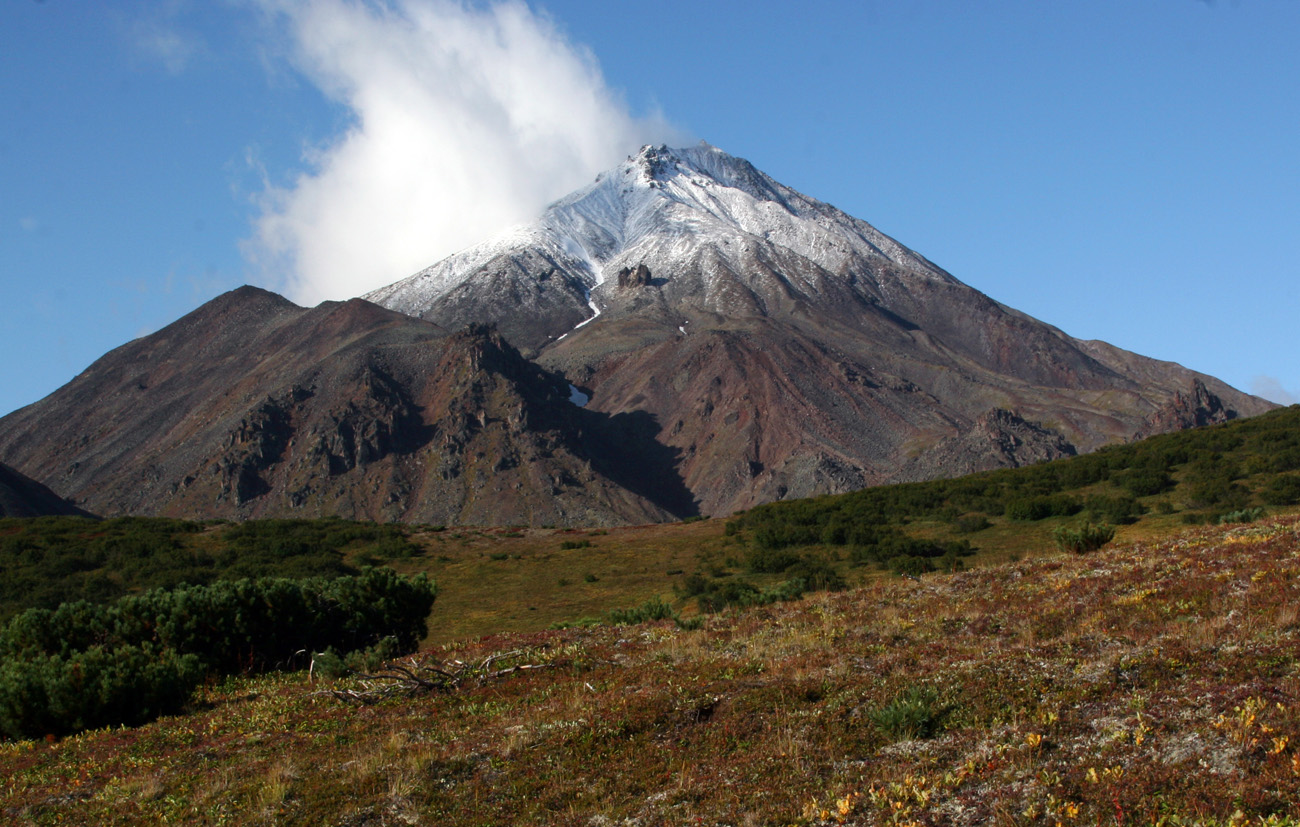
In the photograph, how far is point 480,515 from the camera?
558ft

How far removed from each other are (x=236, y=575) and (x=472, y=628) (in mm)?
19597

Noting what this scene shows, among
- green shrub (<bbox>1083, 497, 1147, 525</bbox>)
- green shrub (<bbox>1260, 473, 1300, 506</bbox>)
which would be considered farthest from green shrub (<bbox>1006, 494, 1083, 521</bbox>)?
green shrub (<bbox>1260, 473, 1300, 506</bbox>)

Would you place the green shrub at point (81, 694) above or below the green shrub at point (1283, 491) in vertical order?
below

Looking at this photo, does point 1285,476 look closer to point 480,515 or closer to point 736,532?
point 736,532

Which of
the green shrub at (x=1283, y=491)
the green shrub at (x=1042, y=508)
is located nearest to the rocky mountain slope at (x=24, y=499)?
the green shrub at (x=1042, y=508)

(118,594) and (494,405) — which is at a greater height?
(494,405)

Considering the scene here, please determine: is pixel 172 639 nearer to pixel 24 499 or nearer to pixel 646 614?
pixel 646 614

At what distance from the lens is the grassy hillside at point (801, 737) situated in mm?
9102

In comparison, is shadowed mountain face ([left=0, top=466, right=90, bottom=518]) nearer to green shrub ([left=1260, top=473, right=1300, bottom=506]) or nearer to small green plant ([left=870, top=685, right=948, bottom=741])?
green shrub ([left=1260, top=473, right=1300, bottom=506])

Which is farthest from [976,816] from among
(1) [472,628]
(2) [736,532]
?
(2) [736,532]

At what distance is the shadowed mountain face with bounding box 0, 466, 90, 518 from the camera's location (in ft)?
356

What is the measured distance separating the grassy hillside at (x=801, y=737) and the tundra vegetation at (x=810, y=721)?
0.13ft

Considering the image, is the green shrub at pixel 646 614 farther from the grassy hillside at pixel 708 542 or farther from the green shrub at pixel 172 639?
the green shrub at pixel 172 639

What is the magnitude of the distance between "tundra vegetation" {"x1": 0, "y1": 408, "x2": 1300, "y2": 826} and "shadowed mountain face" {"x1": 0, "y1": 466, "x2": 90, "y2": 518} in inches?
4189
